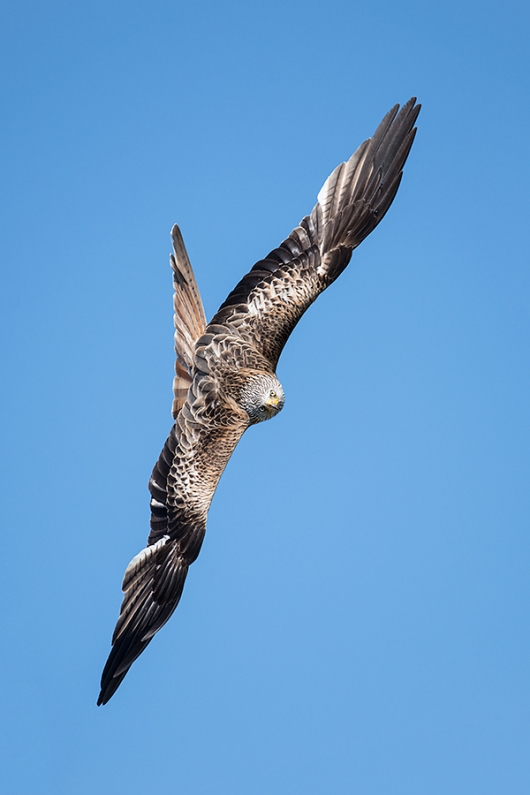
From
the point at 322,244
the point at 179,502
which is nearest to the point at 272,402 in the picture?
the point at 179,502

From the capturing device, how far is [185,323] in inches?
531

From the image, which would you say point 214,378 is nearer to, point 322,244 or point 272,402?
point 272,402

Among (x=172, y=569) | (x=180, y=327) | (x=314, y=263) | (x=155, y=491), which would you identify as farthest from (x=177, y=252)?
(x=172, y=569)

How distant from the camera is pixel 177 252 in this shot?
43.2 ft

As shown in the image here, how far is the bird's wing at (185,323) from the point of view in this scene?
524 inches

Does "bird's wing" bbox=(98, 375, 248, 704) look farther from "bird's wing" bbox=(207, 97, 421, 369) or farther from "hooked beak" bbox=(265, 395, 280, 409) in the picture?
"bird's wing" bbox=(207, 97, 421, 369)

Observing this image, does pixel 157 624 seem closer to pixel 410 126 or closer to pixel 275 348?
pixel 275 348

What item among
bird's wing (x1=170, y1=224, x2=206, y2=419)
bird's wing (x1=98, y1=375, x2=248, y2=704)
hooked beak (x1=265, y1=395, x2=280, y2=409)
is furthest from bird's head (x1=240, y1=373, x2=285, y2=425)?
bird's wing (x1=170, y1=224, x2=206, y2=419)

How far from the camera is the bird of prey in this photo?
12.8 meters

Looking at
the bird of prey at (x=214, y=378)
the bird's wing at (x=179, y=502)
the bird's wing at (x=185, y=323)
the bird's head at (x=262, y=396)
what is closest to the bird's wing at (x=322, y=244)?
the bird of prey at (x=214, y=378)

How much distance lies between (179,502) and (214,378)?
141 centimetres

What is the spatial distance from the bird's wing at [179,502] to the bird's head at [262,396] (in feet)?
0.54

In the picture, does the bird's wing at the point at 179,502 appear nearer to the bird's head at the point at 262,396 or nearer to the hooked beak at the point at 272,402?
the bird's head at the point at 262,396

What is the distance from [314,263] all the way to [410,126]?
195 centimetres
